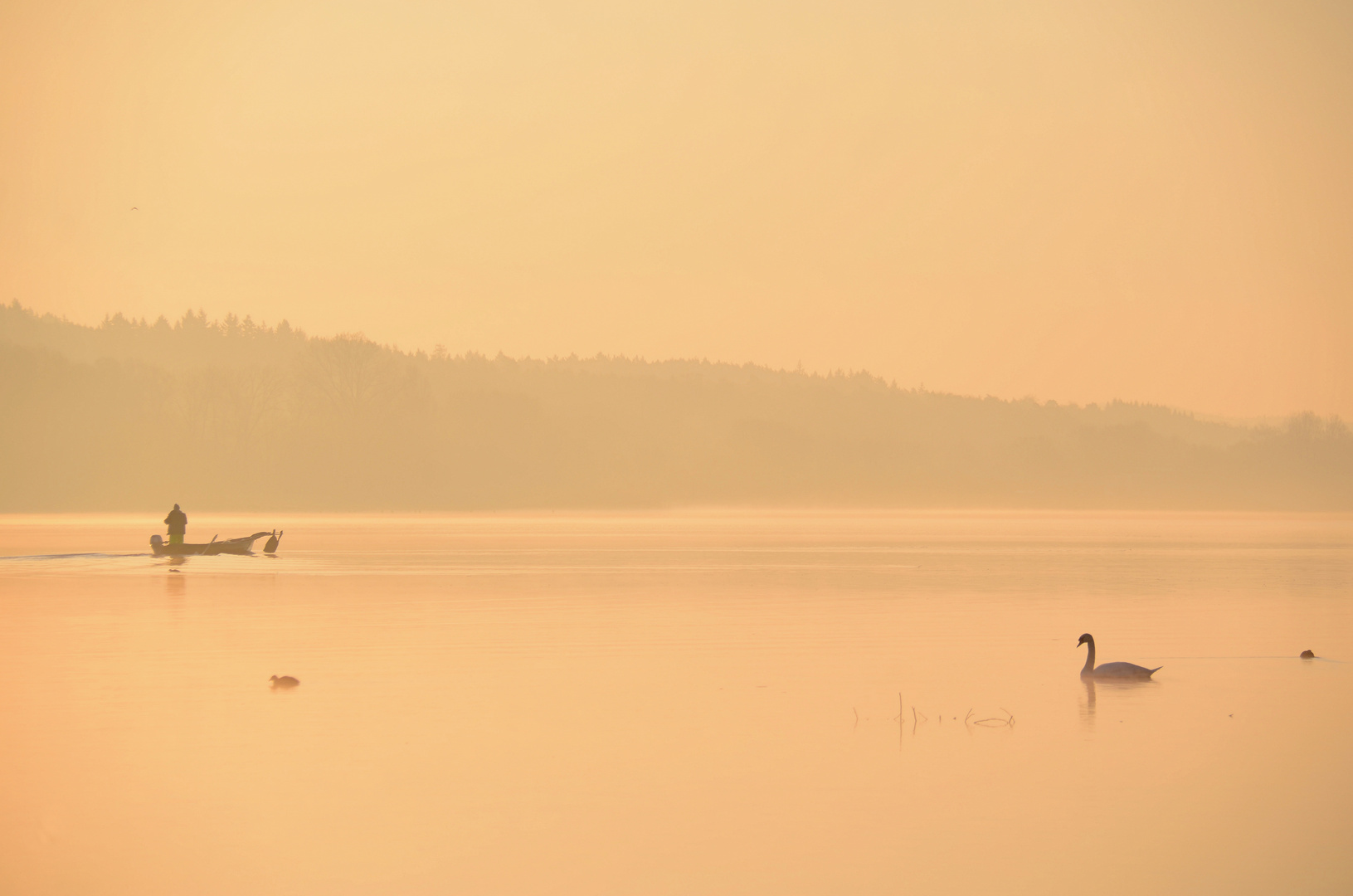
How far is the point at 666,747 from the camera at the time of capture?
43.8ft

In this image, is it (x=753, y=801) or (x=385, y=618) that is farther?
(x=385, y=618)

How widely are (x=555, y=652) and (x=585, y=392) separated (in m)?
176

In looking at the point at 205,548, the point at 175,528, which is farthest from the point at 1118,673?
the point at 205,548

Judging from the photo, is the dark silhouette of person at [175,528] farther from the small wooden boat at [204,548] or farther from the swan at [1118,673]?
the swan at [1118,673]

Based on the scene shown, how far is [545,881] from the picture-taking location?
9.14 meters

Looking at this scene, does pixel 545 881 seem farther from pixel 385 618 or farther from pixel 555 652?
pixel 385 618

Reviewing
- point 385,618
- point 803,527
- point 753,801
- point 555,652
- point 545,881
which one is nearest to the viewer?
point 545,881

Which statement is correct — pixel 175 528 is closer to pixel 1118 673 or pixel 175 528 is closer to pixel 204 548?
pixel 204 548

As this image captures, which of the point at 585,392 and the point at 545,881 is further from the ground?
the point at 585,392

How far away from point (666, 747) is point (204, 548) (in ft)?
121

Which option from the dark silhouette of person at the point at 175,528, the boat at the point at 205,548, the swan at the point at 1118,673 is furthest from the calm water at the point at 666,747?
the dark silhouette of person at the point at 175,528

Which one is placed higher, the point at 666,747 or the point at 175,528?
the point at 175,528

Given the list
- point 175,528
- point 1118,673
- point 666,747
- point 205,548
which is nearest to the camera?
point 666,747

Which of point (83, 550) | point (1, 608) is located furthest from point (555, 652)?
point (83, 550)
